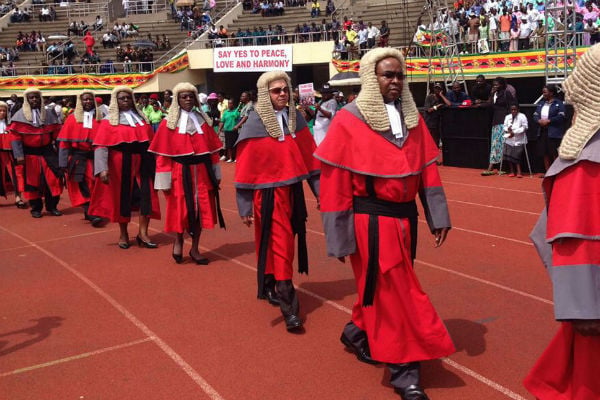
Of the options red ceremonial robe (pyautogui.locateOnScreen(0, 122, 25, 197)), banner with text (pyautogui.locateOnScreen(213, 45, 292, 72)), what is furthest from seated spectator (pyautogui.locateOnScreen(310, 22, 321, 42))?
red ceremonial robe (pyautogui.locateOnScreen(0, 122, 25, 197))

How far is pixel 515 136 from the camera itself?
1345 cm

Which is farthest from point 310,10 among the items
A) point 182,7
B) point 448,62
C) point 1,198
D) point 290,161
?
point 290,161

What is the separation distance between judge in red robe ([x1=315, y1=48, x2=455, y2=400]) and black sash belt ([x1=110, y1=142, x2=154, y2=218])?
493cm

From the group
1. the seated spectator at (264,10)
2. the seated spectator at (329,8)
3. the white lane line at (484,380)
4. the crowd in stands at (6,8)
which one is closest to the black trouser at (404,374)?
the white lane line at (484,380)

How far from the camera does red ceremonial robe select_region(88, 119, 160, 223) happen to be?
856 cm

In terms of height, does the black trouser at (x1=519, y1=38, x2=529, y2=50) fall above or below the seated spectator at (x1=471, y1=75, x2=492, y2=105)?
above

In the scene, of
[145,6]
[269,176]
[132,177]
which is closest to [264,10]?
[145,6]

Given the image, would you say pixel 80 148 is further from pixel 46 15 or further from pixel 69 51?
pixel 46 15

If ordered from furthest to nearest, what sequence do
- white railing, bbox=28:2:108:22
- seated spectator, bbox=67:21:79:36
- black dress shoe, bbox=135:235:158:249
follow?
white railing, bbox=28:2:108:22 < seated spectator, bbox=67:21:79:36 < black dress shoe, bbox=135:235:158:249

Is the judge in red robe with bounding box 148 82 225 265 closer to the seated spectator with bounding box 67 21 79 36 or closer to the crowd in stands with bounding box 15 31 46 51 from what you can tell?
the crowd in stands with bounding box 15 31 46 51

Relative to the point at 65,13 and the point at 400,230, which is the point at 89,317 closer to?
the point at 400,230

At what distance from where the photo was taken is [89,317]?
5941 millimetres

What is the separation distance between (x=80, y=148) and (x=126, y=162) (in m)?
2.33

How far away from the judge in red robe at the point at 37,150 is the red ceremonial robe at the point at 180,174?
15.5ft
